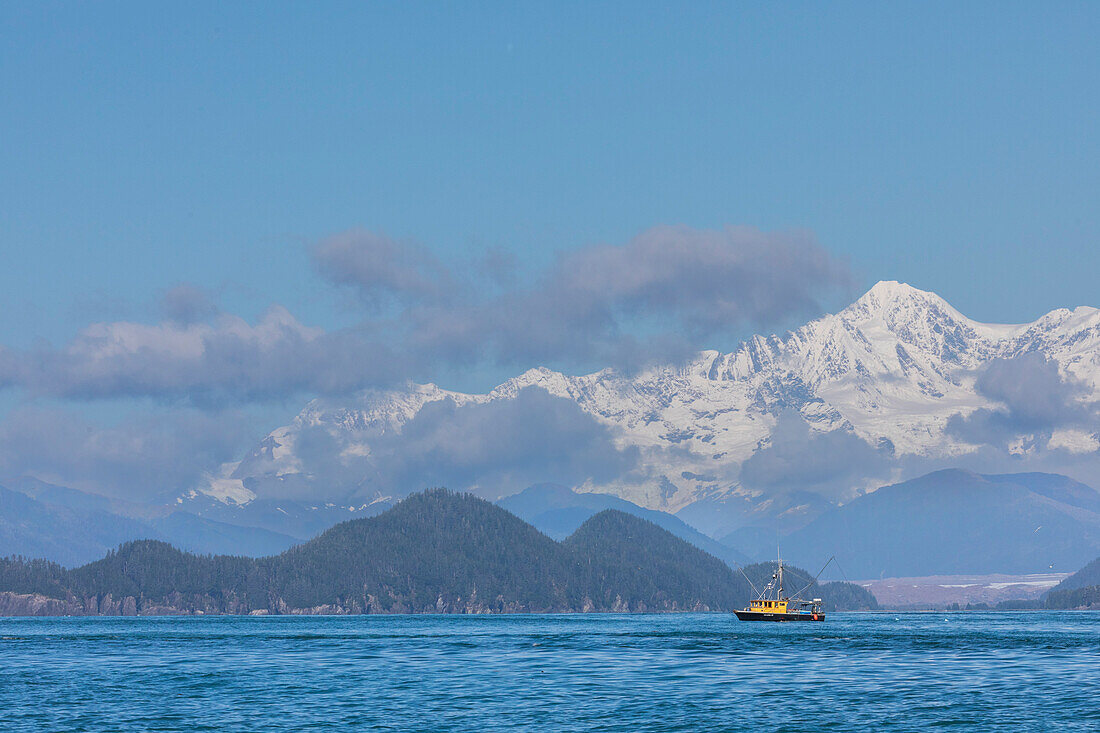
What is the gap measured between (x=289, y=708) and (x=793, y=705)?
172 ft

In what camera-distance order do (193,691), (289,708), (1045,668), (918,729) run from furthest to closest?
(1045,668), (193,691), (289,708), (918,729)

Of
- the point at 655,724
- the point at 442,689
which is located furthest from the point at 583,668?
the point at 655,724

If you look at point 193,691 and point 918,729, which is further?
point 193,691

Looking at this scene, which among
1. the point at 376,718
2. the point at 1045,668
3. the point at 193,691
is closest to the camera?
the point at 376,718

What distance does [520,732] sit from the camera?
124 m

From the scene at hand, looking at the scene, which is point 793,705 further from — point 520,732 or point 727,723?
point 520,732

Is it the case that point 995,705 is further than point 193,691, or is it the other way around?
point 193,691

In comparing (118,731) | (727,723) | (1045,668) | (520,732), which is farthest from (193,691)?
(1045,668)

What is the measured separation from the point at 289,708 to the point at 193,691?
25.2m

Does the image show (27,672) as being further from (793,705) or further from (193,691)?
(793,705)

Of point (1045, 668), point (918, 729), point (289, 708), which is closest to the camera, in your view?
point (918, 729)

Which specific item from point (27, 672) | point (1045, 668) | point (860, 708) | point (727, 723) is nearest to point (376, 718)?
point (727, 723)

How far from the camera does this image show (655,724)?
128500 millimetres

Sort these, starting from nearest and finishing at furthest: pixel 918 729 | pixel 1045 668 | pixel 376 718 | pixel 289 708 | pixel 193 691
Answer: pixel 918 729 < pixel 376 718 < pixel 289 708 < pixel 193 691 < pixel 1045 668
